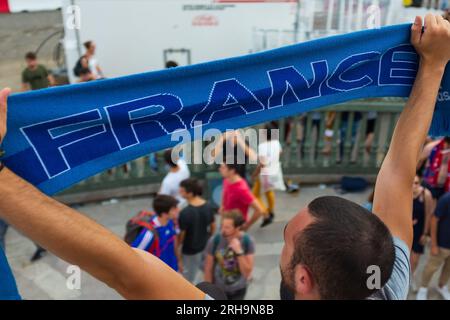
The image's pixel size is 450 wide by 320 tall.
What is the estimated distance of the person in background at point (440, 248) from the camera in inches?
185

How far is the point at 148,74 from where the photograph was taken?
1.96 metres

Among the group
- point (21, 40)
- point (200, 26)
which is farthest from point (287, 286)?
point (21, 40)

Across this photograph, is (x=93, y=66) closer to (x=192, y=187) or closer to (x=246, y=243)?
(x=192, y=187)

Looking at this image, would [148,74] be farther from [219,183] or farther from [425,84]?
[219,183]

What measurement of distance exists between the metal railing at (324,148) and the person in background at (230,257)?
2.70m

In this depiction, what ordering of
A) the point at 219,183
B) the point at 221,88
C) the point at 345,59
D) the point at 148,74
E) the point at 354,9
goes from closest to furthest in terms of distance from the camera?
the point at 148,74
the point at 221,88
the point at 345,59
the point at 219,183
the point at 354,9

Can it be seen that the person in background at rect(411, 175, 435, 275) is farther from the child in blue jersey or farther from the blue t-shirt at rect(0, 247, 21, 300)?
the blue t-shirt at rect(0, 247, 21, 300)

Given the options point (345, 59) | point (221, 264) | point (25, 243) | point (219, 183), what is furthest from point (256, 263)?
point (345, 59)

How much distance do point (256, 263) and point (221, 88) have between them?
393 cm

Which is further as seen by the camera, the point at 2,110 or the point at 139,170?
the point at 139,170

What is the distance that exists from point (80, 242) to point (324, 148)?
6480 mm

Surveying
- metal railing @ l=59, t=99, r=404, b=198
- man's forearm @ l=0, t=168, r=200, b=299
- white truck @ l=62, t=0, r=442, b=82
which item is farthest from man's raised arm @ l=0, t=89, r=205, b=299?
white truck @ l=62, t=0, r=442, b=82

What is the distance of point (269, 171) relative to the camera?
5.95 m

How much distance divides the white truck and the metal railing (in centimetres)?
291
